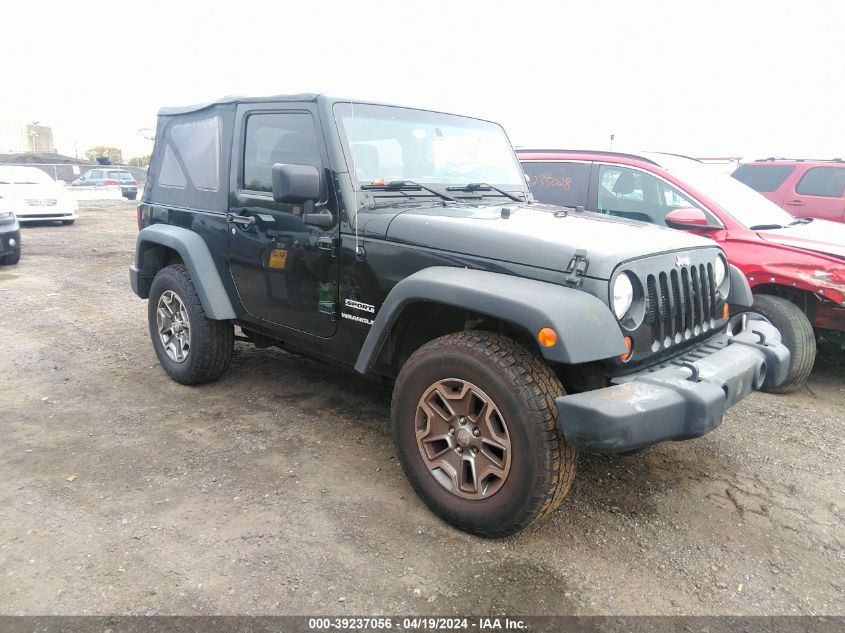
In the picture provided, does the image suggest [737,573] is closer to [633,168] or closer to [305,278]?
[305,278]

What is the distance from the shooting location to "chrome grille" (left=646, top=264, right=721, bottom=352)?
8.84 feet

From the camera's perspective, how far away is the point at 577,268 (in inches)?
97.8

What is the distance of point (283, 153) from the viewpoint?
3.55 meters

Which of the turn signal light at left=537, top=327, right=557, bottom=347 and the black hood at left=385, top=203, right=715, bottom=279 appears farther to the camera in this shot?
the black hood at left=385, top=203, right=715, bottom=279

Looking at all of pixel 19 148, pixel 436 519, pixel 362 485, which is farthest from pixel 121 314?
pixel 19 148

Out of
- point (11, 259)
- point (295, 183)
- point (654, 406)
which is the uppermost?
point (295, 183)

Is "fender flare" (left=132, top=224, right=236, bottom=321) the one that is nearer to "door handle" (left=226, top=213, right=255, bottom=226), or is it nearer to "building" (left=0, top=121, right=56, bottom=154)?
Answer: "door handle" (left=226, top=213, right=255, bottom=226)

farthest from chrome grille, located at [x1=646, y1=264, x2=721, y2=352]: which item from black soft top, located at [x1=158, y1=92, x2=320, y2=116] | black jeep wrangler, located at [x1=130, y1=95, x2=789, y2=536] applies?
black soft top, located at [x1=158, y1=92, x2=320, y2=116]

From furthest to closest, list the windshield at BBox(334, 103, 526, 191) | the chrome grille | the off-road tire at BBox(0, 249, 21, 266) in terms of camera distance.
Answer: the off-road tire at BBox(0, 249, 21, 266)
the windshield at BBox(334, 103, 526, 191)
the chrome grille

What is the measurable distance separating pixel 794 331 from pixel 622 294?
2680 millimetres

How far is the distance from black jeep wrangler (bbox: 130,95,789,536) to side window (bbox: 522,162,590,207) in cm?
157

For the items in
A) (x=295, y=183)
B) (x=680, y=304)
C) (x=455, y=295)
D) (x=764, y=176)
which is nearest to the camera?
(x=455, y=295)

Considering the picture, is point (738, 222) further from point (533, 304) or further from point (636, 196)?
point (533, 304)

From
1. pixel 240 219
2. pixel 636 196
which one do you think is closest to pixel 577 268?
pixel 240 219
